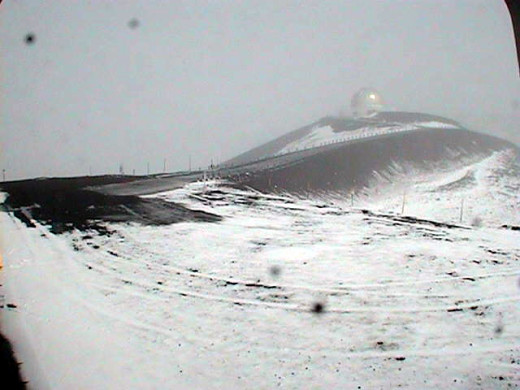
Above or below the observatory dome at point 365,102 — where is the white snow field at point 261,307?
below

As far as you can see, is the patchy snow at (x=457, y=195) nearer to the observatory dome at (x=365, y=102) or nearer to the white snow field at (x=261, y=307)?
the white snow field at (x=261, y=307)

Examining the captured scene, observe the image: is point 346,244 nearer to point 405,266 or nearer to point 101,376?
point 405,266

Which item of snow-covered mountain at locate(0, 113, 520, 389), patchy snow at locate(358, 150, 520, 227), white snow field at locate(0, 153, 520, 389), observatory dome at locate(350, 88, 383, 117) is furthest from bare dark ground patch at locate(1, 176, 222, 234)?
observatory dome at locate(350, 88, 383, 117)

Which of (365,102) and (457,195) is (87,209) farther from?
(365,102)

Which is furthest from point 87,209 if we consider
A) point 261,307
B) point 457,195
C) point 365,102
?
point 365,102

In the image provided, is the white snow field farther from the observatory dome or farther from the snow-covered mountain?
the observatory dome

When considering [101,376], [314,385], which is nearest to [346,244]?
[314,385]

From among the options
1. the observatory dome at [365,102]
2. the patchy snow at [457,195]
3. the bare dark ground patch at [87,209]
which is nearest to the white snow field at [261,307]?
the bare dark ground patch at [87,209]
